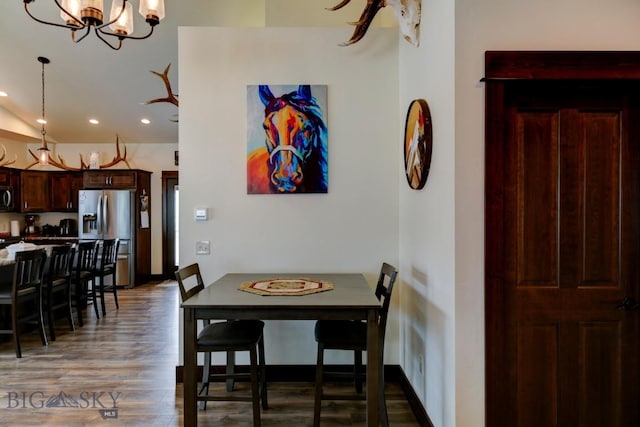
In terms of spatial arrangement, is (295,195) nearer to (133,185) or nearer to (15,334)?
(15,334)

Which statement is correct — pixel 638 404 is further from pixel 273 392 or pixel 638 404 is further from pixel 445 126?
pixel 273 392

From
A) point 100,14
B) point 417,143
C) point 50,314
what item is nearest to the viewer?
point 417,143

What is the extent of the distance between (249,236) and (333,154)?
3.17 feet

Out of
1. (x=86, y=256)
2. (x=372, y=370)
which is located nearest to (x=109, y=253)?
(x=86, y=256)

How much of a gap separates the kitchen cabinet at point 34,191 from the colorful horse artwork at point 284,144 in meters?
6.36

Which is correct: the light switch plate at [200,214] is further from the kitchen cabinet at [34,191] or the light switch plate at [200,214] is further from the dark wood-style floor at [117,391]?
the kitchen cabinet at [34,191]

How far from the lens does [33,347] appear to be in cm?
355

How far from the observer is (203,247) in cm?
283

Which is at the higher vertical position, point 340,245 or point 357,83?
point 357,83

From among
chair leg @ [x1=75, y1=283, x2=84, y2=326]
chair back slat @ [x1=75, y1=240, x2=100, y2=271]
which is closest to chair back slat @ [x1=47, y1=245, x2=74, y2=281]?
chair back slat @ [x1=75, y1=240, x2=100, y2=271]

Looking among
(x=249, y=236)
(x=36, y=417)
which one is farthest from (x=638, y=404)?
(x=36, y=417)

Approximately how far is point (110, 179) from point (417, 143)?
252 inches

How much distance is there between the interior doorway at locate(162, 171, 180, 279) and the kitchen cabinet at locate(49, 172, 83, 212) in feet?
5.63

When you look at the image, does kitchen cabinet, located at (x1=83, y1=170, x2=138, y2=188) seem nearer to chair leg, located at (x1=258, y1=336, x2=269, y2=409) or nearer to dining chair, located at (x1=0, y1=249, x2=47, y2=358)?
dining chair, located at (x1=0, y1=249, x2=47, y2=358)
